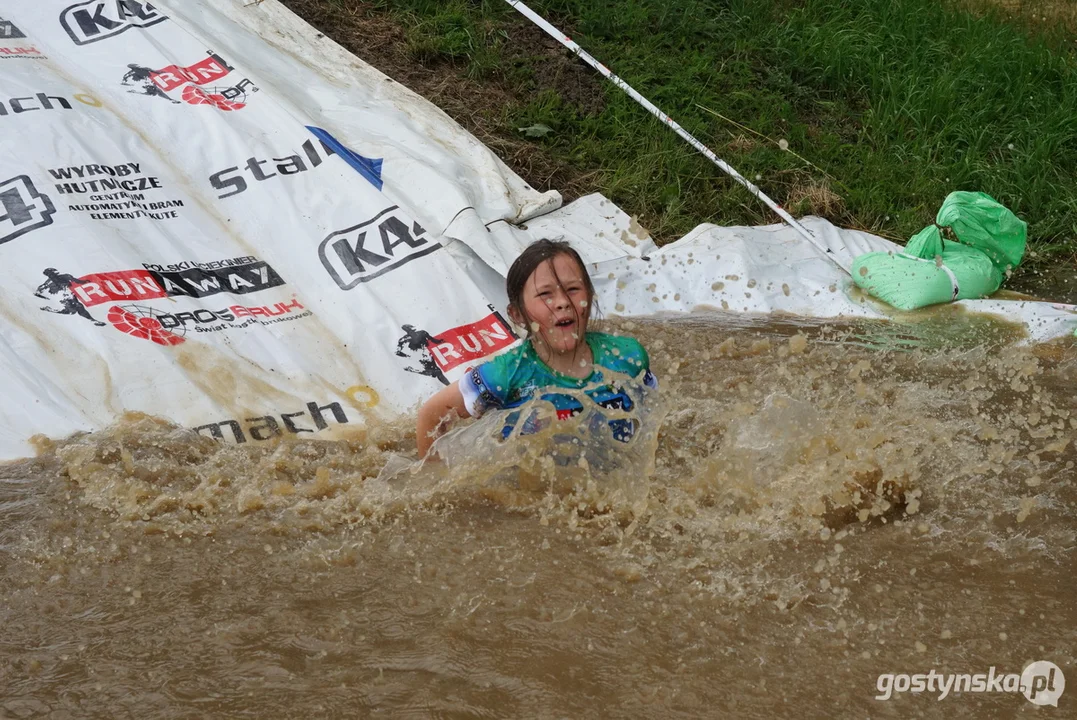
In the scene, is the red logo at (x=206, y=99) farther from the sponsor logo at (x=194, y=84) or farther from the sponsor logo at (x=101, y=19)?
the sponsor logo at (x=101, y=19)

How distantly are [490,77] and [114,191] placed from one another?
2.57 meters

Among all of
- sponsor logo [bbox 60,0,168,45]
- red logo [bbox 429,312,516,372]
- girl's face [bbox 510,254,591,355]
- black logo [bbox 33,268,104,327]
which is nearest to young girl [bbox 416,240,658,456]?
girl's face [bbox 510,254,591,355]

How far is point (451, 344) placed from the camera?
13.5ft

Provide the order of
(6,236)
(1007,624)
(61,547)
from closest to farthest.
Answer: (1007,624), (61,547), (6,236)

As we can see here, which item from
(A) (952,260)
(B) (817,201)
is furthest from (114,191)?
(A) (952,260)

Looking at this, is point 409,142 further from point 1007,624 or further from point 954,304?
point 1007,624

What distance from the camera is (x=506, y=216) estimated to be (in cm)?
478

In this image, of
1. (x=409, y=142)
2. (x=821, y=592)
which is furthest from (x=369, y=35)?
(x=821, y=592)

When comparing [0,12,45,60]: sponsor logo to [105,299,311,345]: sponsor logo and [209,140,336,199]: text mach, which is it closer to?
[209,140,336,199]: text mach

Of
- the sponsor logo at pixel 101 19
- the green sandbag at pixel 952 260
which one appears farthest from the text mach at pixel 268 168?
the green sandbag at pixel 952 260

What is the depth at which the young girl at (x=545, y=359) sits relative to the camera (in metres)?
3.05

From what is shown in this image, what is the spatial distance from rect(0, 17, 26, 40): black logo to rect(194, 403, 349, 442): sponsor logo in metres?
2.14

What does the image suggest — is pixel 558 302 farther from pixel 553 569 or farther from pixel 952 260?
pixel 952 260

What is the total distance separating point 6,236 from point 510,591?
234cm
